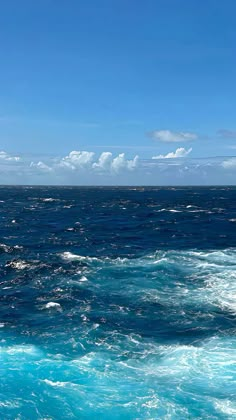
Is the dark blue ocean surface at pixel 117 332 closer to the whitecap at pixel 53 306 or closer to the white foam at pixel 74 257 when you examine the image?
the whitecap at pixel 53 306

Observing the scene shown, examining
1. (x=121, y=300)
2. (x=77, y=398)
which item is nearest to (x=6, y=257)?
(x=121, y=300)

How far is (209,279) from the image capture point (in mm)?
42562

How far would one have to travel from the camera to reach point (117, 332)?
29.9 m

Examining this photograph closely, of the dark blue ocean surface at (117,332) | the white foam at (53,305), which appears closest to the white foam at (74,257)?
the dark blue ocean surface at (117,332)

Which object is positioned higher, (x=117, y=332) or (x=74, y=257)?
(x=74, y=257)

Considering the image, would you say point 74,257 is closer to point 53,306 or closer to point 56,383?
point 53,306

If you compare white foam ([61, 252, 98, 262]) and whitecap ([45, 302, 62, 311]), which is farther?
white foam ([61, 252, 98, 262])

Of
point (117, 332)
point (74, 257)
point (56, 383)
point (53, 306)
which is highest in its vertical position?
point (74, 257)

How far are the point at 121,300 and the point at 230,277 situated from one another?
14.2 m

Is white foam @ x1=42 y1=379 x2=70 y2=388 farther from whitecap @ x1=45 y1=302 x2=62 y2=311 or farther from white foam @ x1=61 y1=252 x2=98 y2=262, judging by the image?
white foam @ x1=61 y1=252 x2=98 y2=262

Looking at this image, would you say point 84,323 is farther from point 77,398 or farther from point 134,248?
point 134,248

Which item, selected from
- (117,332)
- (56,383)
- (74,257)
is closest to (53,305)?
(117,332)

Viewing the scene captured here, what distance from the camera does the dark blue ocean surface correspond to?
20.9 metres

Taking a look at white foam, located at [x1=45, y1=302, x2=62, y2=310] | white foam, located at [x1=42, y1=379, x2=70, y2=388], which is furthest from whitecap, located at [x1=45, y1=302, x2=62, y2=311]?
white foam, located at [x1=42, y1=379, x2=70, y2=388]
